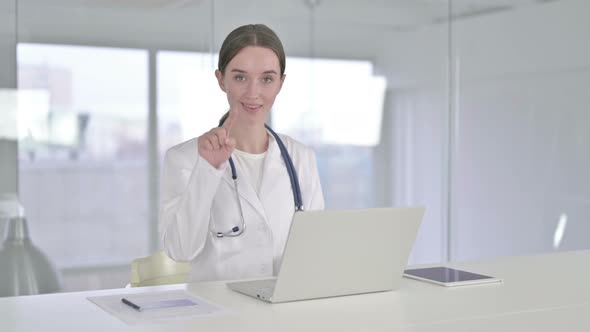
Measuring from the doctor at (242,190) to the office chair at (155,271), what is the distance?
0.27 m

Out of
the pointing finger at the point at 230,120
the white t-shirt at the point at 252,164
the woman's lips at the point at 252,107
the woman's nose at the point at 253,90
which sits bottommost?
the white t-shirt at the point at 252,164

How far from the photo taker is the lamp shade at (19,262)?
422 cm

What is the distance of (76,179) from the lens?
437cm

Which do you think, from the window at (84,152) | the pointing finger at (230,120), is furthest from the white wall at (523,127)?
the pointing finger at (230,120)

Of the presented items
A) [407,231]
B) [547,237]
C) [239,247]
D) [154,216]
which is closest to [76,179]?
[154,216]

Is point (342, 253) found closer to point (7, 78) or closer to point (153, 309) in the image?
point (153, 309)

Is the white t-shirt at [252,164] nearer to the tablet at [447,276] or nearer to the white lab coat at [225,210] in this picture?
the white lab coat at [225,210]

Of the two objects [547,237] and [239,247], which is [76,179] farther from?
[547,237]

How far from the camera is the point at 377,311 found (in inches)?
75.2

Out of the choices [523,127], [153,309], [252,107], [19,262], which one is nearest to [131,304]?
[153,309]

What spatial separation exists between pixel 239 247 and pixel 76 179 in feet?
6.45

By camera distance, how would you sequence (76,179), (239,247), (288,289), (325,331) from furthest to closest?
1. (76,179)
2. (239,247)
3. (288,289)
4. (325,331)

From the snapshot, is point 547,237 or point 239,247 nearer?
point 239,247

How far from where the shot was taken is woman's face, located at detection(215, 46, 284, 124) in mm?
2668
